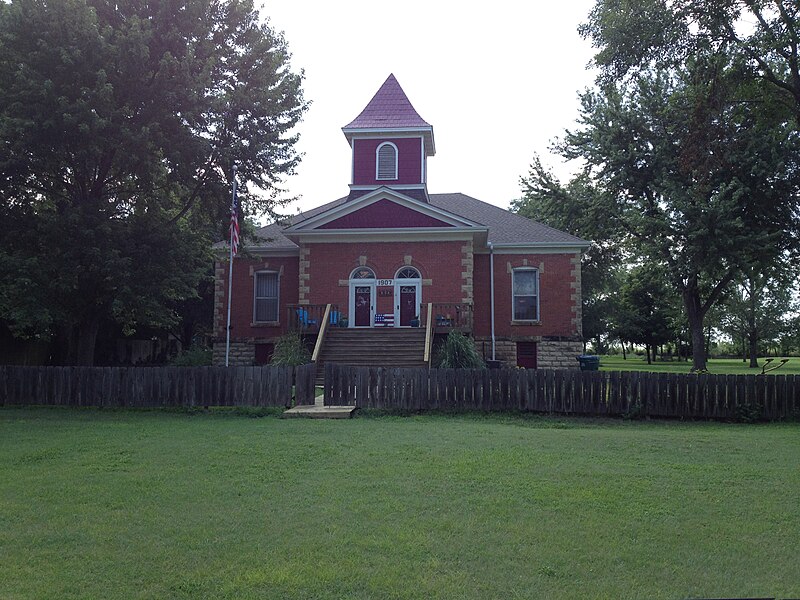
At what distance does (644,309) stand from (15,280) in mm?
52460

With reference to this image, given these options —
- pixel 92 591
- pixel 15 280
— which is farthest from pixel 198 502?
pixel 15 280

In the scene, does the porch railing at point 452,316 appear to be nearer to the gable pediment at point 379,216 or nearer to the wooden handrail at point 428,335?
the wooden handrail at point 428,335

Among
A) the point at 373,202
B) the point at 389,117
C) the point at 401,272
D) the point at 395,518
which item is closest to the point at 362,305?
the point at 401,272

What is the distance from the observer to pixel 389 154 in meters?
27.0

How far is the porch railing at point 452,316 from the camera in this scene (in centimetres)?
2250

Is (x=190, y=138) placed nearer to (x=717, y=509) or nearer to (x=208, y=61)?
(x=208, y=61)

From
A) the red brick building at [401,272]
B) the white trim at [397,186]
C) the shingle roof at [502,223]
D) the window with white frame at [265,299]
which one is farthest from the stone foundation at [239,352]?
the shingle roof at [502,223]

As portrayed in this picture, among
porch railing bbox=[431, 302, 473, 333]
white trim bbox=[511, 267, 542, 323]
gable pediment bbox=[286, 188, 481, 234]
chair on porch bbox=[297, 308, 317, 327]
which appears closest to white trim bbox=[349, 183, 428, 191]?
gable pediment bbox=[286, 188, 481, 234]

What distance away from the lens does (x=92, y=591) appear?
4277 millimetres

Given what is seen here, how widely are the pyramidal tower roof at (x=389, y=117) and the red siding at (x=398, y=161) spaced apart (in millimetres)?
494

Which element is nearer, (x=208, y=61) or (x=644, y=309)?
(x=208, y=61)

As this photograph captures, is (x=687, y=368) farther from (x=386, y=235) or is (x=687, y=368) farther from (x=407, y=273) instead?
(x=386, y=235)

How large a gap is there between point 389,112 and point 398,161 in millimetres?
2461

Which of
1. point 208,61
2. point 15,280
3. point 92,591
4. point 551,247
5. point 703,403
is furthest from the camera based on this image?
point 551,247
